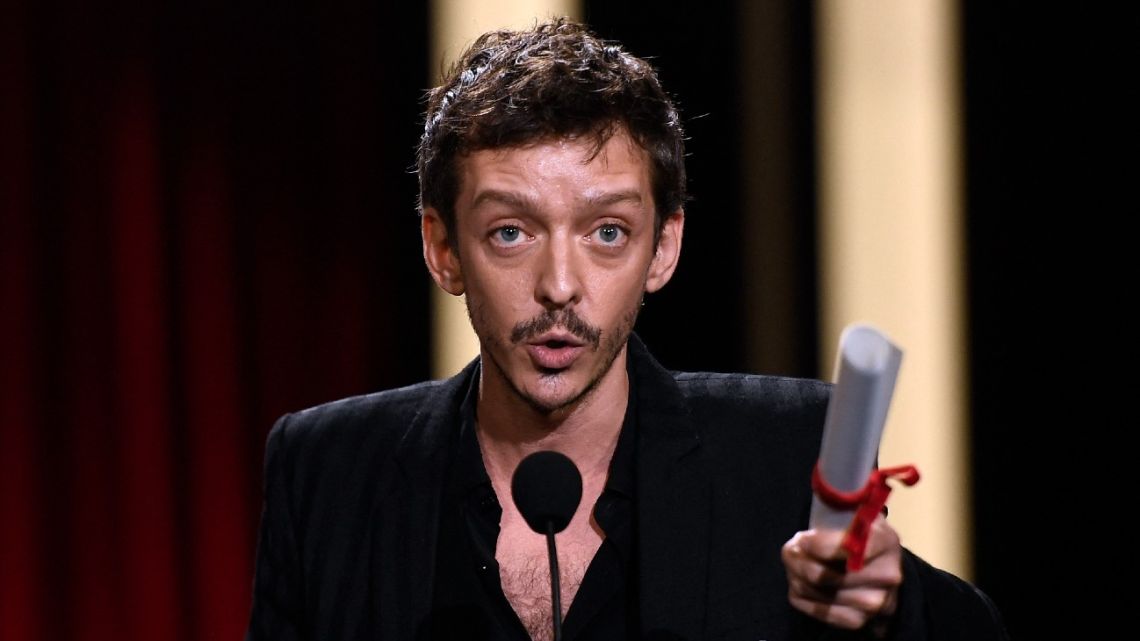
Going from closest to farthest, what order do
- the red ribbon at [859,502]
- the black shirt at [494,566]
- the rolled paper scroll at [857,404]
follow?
the rolled paper scroll at [857,404] → the red ribbon at [859,502] → the black shirt at [494,566]

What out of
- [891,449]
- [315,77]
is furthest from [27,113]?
[891,449]

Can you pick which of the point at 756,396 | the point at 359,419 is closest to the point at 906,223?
the point at 756,396

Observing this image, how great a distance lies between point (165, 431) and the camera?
9.47 ft

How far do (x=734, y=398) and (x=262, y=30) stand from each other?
168 centimetres

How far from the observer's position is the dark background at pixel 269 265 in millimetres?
2816

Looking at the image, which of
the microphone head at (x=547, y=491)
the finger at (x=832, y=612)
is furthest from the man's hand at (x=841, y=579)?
the microphone head at (x=547, y=491)

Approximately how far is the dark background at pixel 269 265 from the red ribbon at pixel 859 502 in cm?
193

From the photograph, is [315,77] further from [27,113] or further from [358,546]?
[358,546]

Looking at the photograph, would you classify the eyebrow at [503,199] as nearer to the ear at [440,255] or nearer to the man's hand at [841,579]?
the ear at [440,255]

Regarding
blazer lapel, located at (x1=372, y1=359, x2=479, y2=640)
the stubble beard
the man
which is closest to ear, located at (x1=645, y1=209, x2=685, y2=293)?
the man

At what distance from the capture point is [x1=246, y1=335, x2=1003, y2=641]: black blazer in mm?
1687

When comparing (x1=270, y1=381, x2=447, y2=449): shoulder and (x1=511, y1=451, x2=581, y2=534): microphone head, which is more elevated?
(x1=511, y1=451, x2=581, y2=534): microphone head

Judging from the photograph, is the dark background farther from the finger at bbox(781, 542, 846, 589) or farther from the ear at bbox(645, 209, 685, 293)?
the finger at bbox(781, 542, 846, 589)

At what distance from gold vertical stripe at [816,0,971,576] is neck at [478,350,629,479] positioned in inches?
52.3
